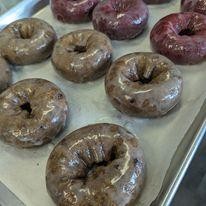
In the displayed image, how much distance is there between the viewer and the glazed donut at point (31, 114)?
156 centimetres

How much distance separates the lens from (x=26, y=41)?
6.35 feet

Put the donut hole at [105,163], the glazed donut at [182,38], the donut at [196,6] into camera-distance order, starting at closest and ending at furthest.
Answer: the donut hole at [105,163] → the glazed donut at [182,38] → the donut at [196,6]

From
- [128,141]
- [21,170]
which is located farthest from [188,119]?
[21,170]

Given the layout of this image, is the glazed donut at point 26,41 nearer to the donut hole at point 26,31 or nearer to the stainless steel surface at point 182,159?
the donut hole at point 26,31

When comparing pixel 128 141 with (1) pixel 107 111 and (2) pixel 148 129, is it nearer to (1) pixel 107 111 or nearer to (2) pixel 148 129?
(2) pixel 148 129

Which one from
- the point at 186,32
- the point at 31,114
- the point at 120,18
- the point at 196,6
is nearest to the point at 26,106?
the point at 31,114

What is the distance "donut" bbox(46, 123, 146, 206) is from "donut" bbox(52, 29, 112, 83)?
420mm

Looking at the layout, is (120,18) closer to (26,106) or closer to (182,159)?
(26,106)

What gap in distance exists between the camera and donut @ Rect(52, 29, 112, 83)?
5.90 ft

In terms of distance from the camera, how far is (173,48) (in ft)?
5.96

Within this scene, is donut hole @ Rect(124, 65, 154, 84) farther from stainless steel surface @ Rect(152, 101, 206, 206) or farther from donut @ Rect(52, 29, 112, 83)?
stainless steel surface @ Rect(152, 101, 206, 206)

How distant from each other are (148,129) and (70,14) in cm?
95

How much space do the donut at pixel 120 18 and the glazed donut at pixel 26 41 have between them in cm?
30

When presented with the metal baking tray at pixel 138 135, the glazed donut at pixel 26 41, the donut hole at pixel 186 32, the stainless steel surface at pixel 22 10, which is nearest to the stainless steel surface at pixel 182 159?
the metal baking tray at pixel 138 135
